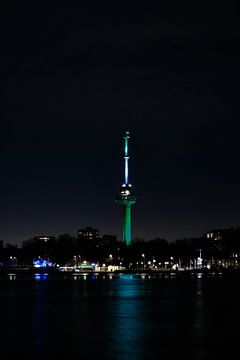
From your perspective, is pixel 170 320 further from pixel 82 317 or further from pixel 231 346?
pixel 231 346

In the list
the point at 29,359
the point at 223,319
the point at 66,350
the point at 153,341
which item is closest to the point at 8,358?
the point at 29,359

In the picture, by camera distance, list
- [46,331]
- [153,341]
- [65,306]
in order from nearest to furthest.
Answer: [153,341]
[46,331]
[65,306]

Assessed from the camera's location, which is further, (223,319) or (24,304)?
(24,304)

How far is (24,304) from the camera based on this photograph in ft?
217

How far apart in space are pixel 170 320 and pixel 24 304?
19242 millimetres

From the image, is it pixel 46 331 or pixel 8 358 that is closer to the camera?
pixel 8 358

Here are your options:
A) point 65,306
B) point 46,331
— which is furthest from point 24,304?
point 46,331

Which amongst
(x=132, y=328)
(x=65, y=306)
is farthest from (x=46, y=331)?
(x=65, y=306)

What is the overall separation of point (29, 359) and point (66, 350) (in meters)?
2.91

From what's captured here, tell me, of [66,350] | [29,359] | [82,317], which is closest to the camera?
[29,359]

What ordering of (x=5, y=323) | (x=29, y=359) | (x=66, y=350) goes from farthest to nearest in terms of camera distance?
(x=5, y=323) < (x=66, y=350) < (x=29, y=359)

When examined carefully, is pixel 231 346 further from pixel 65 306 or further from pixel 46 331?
pixel 65 306

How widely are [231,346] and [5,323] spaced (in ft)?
54.3

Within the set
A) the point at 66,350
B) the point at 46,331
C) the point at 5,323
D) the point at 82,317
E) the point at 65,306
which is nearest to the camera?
the point at 66,350
